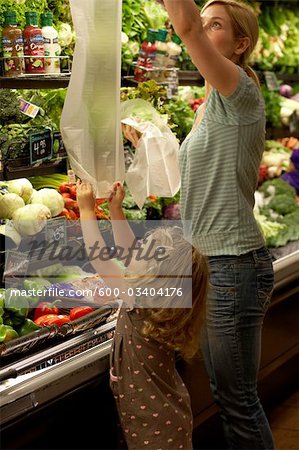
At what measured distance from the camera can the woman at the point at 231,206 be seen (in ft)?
7.85

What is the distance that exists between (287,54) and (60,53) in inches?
102

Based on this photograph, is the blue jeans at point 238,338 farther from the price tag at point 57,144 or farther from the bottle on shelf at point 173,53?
the bottle on shelf at point 173,53

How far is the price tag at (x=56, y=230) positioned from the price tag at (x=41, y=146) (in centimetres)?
27

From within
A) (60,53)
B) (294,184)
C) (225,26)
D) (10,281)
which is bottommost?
(294,184)

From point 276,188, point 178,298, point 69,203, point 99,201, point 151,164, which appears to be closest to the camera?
point 178,298

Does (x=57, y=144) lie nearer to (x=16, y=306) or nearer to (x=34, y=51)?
(x=34, y=51)

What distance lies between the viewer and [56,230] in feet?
9.75

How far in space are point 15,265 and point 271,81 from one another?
279cm

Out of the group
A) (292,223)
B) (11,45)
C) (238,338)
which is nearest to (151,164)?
(11,45)

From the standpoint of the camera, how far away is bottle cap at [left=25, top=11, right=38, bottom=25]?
290 cm

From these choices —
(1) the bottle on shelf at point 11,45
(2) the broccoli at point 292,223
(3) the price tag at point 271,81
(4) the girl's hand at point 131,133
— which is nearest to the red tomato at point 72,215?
(4) the girl's hand at point 131,133

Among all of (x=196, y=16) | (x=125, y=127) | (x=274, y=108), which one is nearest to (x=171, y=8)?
(x=196, y=16)

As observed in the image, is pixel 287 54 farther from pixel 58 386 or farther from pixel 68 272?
pixel 58 386

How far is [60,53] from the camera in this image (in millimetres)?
3143
